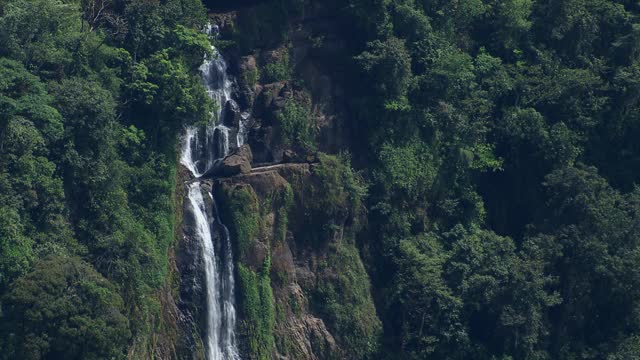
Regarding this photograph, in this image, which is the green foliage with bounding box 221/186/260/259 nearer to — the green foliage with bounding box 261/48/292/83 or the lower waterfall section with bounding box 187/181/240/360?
the lower waterfall section with bounding box 187/181/240/360

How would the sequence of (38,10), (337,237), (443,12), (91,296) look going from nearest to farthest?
(91,296) < (38,10) < (337,237) < (443,12)

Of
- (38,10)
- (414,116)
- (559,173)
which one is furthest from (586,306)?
(38,10)

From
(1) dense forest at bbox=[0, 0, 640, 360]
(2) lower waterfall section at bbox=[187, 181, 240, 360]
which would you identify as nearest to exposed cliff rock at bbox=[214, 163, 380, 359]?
(1) dense forest at bbox=[0, 0, 640, 360]

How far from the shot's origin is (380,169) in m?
58.3

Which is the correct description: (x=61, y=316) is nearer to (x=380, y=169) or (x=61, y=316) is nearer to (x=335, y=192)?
(x=335, y=192)

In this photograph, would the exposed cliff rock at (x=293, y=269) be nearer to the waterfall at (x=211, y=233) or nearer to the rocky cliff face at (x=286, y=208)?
the rocky cliff face at (x=286, y=208)

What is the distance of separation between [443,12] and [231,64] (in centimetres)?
877

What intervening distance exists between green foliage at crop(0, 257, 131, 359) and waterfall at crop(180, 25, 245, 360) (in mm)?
5503

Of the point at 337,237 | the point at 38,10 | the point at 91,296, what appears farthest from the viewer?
the point at 337,237

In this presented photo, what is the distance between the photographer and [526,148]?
60.4m

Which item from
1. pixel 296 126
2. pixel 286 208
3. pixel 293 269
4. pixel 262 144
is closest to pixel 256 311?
pixel 293 269

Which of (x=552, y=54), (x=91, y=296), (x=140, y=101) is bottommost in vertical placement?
(x=91, y=296)

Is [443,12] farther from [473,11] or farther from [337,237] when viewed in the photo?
[337,237]

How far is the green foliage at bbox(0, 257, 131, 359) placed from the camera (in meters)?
46.9
